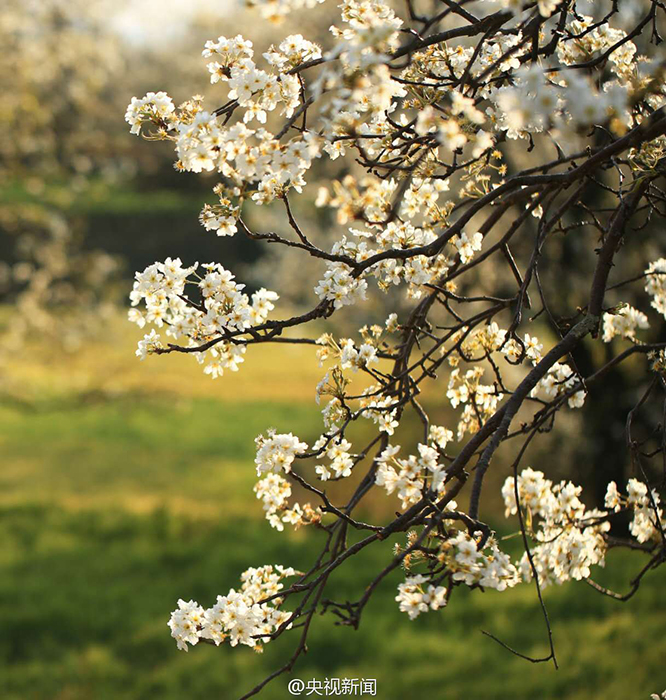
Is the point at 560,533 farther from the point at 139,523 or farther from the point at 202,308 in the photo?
the point at 139,523

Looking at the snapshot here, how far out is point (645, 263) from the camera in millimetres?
6949

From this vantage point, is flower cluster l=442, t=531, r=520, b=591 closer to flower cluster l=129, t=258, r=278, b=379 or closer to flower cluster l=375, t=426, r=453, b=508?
flower cluster l=375, t=426, r=453, b=508

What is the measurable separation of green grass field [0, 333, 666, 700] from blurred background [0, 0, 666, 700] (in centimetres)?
2

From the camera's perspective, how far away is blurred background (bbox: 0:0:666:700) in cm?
549

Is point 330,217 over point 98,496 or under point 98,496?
over

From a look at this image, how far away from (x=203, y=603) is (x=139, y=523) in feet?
6.26

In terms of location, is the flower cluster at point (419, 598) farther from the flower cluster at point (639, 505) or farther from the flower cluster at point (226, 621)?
the flower cluster at point (639, 505)

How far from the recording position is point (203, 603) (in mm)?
6602

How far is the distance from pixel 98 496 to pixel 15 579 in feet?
8.19

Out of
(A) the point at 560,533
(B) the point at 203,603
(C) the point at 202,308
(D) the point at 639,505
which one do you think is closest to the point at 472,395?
(A) the point at 560,533

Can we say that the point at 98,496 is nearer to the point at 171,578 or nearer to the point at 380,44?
the point at 171,578

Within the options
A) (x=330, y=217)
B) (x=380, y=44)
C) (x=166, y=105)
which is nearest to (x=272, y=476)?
(x=166, y=105)

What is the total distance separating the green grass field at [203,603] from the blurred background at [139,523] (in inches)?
0.7

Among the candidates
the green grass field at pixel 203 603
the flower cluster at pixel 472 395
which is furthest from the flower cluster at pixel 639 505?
the green grass field at pixel 203 603
